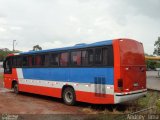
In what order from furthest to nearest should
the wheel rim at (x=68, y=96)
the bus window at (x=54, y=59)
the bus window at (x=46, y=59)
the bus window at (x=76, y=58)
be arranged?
the bus window at (x=46, y=59) → the bus window at (x=54, y=59) → the wheel rim at (x=68, y=96) → the bus window at (x=76, y=58)

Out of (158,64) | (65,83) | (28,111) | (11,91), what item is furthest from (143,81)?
(158,64)

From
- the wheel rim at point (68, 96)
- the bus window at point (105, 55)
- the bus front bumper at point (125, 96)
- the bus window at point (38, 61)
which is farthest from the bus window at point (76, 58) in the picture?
the bus window at point (38, 61)

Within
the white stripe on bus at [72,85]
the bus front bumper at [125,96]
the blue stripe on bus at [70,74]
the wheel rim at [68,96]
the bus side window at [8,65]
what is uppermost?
the bus side window at [8,65]

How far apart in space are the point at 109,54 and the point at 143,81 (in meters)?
2.26

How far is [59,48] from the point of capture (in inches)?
647

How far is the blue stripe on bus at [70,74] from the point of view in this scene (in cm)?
1305

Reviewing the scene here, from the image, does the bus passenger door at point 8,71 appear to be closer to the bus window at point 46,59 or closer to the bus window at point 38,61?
the bus window at point 38,61

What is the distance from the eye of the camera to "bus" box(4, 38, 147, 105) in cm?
1270

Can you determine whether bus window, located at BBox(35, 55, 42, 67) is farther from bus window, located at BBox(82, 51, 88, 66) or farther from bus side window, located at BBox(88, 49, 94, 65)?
bus side window, located at BBox(88, 49, 94, 65)

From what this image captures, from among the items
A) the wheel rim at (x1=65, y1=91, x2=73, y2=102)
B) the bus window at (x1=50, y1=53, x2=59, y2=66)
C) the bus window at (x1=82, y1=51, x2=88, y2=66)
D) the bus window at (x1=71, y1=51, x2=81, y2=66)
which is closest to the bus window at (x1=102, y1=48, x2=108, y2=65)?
the bus window at (x1=82, y1=51, x2=88, y2=66)

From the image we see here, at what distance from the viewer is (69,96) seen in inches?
614

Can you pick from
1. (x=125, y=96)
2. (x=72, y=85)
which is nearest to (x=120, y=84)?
(x=125, y=96)

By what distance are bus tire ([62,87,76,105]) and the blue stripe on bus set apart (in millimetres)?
506

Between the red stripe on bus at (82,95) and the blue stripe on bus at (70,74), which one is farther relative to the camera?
the blue stripe on bus at (70,74)
